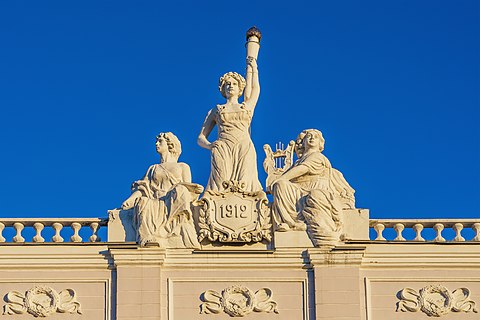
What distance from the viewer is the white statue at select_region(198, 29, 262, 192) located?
31.0 meters

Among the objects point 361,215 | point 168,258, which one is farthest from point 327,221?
point 168,258

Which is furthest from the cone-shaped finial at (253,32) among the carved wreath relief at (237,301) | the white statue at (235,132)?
the carved wreath relief at (237,301)

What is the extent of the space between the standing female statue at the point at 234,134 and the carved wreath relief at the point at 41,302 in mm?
3268

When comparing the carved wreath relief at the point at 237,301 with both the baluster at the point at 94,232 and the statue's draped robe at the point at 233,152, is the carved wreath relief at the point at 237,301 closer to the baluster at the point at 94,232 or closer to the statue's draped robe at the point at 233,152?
the statue's draped robe at the point at 233,152

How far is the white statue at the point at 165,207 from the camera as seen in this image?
30.3 metres

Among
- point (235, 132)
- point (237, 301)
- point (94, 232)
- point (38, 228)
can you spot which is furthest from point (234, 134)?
point (38, 228)

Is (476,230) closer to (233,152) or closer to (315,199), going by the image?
(315,199)

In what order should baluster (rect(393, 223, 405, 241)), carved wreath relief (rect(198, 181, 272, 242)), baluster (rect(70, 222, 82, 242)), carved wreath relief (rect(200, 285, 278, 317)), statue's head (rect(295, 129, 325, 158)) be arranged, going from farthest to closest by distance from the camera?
statue's head (rect(295, 129, 325, 158)) < baluster (rect(393, 223, 405, 241)) < baluster (rect(70, 222, 82, 242)) < carved wreath relief (rect(198, 181, 272, 242)) < carved wreath relief (rect(200, 285, 278, 317))

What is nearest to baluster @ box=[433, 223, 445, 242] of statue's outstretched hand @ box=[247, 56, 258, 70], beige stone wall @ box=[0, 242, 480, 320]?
beige stone wall @ box=[0, 242, 480, 320]

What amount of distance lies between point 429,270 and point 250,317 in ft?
10.9

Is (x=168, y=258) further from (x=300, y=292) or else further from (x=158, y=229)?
(x=300, y=292)

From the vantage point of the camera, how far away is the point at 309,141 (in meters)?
31.3

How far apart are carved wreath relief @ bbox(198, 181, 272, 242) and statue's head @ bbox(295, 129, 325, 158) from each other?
135cm

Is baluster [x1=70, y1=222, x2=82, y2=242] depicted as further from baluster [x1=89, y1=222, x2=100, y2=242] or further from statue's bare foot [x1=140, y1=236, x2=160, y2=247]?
statue's bare foot [x1=140, y1=236, x2=160, y2=247]
